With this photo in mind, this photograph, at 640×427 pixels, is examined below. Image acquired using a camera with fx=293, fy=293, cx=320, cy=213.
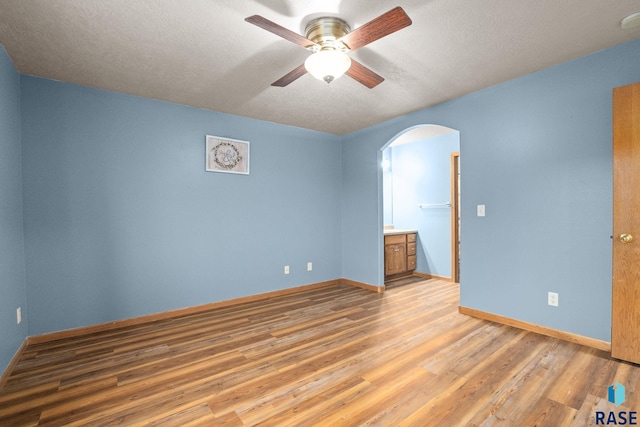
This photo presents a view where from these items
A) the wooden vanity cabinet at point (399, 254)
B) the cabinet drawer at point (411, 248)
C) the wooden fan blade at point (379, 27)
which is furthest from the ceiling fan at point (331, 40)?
the cabinet drawer at point (411, 248)

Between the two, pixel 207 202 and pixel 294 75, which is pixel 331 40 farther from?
pixel 207 202

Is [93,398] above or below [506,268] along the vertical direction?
below

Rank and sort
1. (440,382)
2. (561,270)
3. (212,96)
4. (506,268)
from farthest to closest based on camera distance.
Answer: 1. (212,96)
2. (506,268)
3. (561,270)
4. (440,382)

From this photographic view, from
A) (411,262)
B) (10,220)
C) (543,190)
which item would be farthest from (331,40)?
(411,262)

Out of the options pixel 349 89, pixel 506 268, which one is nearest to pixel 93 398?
pixel 349 89

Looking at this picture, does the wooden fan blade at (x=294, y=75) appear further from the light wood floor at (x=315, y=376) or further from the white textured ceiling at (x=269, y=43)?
the light wood floor at (x=315, y=376)

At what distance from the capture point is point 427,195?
5262mm

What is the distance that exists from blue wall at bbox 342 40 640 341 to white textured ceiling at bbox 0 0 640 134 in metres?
0.21

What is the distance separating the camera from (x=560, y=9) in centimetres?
184

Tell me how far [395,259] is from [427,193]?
1355mm

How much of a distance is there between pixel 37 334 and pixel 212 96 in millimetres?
2786

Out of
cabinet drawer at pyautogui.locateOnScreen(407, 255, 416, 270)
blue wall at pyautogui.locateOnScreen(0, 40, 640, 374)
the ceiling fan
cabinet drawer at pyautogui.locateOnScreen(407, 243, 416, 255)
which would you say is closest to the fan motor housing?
the ceiling fan

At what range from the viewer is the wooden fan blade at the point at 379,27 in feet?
5.01

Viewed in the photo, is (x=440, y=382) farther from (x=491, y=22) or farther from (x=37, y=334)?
(x=37, y=334)
